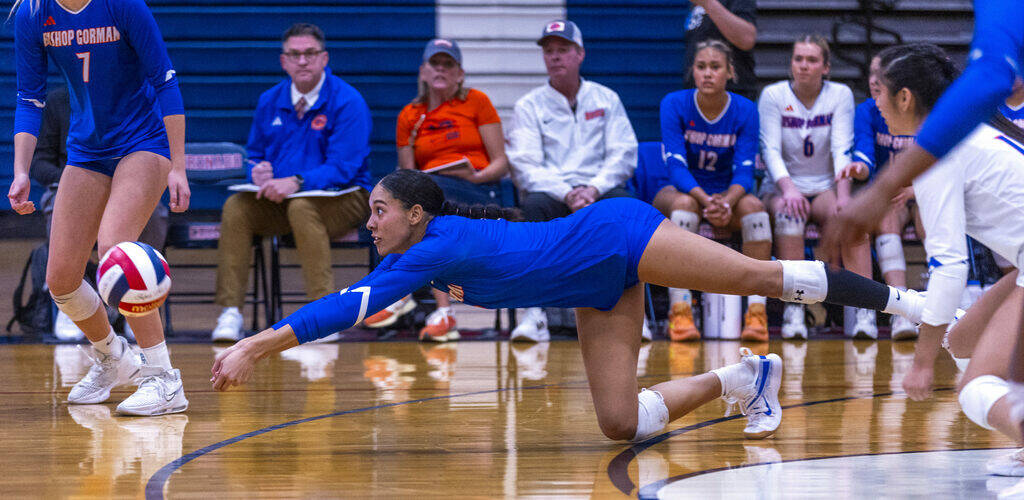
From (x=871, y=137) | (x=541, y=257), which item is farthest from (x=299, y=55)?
(x=541, y=257)

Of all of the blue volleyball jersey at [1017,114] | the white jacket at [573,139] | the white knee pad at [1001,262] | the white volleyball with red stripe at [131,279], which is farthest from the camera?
the white jacket at [573,139]

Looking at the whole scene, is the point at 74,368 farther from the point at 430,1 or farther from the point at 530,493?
the point at 430,1

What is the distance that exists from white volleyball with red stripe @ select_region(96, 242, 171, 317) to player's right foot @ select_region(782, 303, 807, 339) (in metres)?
3.82

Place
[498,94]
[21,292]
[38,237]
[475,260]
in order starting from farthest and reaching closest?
[498,94] → [38,237] → [21,292] → [475,260]

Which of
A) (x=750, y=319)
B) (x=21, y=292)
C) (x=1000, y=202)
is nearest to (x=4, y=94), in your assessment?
(x=21, y=292)

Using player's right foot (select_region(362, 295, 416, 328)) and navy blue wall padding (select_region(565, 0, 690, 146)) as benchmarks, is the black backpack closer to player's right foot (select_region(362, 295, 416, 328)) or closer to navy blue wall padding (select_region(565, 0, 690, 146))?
player's right foot (select_region(362, 295, 416, 328))

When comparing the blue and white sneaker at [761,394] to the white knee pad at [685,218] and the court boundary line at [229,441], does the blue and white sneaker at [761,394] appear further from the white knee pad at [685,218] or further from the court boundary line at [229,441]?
the white knee pad at [685,218]

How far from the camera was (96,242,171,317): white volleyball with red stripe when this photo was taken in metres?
3.11

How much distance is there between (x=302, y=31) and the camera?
245 inches

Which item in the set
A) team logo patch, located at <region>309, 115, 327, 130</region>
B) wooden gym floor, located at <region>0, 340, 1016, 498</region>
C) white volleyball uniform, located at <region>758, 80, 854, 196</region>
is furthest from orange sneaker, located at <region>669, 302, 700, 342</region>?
team logo patch, located at <region>309, 115, 327, 130</region>

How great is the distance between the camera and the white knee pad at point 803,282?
9.66 feet

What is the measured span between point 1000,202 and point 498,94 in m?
6.14

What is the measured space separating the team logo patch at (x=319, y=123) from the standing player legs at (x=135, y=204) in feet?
8.46

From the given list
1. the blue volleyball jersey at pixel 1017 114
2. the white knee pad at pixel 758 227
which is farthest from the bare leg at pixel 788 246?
the blue volleyball jersey at pixel 1017 114
